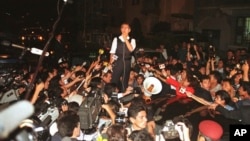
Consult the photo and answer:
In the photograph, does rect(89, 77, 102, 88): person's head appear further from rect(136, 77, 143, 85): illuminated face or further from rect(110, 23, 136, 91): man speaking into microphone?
rect(136, 77, 143, 85): illuminated face

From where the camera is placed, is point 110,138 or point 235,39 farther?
point 235,39

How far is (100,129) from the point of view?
14.8 ft

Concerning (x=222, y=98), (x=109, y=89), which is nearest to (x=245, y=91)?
(x=222, y=98)

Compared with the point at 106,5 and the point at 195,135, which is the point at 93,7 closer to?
the point at 106,5

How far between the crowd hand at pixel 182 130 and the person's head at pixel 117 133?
2.34 feet

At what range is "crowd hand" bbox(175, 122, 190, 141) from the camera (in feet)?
13.3

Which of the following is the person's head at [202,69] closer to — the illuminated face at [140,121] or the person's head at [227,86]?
the person's head at [227,86]

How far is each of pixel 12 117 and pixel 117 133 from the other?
8.80 ft

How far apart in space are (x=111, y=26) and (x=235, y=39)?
1303cm

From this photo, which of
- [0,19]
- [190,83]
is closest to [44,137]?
[190,83]

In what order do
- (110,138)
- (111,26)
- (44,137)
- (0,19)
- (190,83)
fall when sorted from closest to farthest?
(110,138)
(44,137)
(190,83)
(0,19)
(111,26)

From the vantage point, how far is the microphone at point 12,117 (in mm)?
1194

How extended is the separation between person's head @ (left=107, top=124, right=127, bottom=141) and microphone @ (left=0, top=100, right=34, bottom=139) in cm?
264

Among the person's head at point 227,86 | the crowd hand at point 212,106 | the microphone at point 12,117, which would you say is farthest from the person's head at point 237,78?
the microphone at point 12,117
